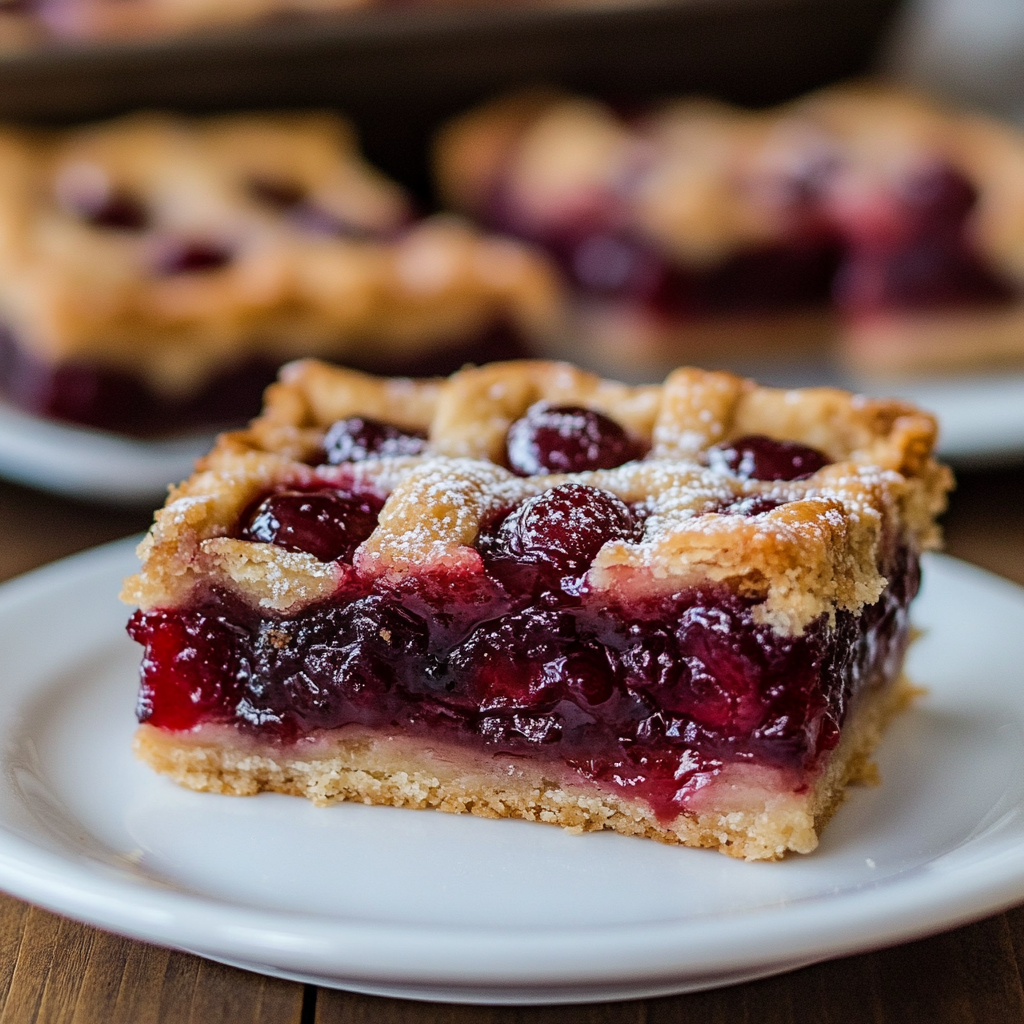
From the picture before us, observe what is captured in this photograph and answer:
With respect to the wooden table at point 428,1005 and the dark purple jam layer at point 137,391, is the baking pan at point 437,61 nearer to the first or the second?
the dark purple jam layer at point 137,391

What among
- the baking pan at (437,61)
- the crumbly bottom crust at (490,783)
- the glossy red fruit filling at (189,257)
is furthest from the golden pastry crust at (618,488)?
the baking pan at (437,61)

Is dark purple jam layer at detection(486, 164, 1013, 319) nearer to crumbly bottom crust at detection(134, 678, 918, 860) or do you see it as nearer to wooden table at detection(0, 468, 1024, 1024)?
crumbly bottom crust at detection(134, 678, 918, 860)

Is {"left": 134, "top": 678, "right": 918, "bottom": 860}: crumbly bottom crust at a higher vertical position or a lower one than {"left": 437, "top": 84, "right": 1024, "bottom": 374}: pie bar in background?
higher

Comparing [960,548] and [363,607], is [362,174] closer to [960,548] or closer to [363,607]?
[960,548]

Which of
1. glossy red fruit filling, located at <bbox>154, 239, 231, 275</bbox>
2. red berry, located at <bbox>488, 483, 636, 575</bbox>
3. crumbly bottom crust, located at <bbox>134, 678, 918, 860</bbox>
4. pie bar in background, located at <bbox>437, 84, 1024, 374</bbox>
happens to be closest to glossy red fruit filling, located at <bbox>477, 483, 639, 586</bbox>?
red berry, located at <bbox>488, 483, 636, 575</bbox>

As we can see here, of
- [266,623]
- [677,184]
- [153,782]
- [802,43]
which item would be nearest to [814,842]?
[266,623]
